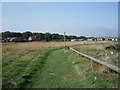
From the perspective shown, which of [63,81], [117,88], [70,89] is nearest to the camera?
[117,88]

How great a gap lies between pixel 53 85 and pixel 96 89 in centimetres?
177

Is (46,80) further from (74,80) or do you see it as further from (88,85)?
(88,85)

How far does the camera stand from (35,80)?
7.66m

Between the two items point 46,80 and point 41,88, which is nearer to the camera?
point 41,88

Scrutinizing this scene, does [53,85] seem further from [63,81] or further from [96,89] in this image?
[96,89]

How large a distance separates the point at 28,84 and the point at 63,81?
1484 mm

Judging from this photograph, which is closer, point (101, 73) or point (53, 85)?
point (53, 85)

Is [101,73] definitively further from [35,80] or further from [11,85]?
[11,85]

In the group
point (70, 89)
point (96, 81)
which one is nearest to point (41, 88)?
point (70, 89)

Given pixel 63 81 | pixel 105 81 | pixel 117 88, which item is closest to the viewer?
pixel 117 88

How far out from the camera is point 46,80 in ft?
25.1

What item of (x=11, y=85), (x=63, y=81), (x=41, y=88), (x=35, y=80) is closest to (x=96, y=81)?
(x=63, y=81)

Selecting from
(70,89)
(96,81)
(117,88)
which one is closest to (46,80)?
(70,89)

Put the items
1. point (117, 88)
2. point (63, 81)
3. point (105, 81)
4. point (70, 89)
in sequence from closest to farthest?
1. point (117, 88)
2. point (70, 89)
3. point (105, 81)
4. point (63, 81)
